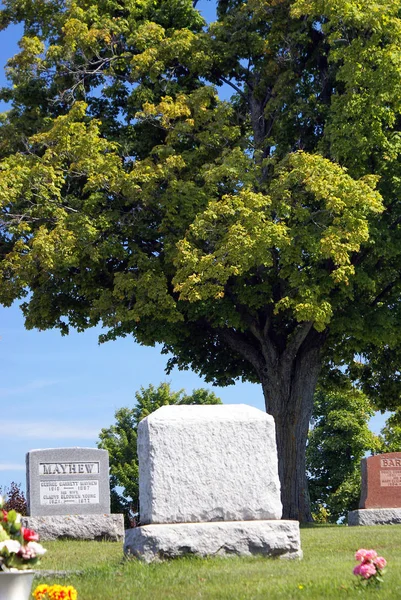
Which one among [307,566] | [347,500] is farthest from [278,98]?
[347,500]

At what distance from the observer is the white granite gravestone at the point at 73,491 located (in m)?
18.0

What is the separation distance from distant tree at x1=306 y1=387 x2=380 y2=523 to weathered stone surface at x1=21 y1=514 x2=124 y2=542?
1921 centimetres

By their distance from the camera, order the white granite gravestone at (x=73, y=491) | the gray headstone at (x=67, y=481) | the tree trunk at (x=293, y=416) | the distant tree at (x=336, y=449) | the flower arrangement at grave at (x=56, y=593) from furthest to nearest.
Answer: the distant tree at (x=336, y=449)
the tree trunk at (x=293, y=416)
the gray headstone at (x=67, y=481)
the white granite gravestone at (x=73, y=491)
the flower arrangement at grave at (x=56, y=593)

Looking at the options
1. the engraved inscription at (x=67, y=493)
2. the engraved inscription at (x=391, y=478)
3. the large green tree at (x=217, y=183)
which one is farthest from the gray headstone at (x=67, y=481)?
the engraved inscription at (x=391, y=478)

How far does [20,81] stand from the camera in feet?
80.2

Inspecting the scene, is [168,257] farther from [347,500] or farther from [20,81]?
[347,500]

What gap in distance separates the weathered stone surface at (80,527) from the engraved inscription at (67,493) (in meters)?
A: 0.43

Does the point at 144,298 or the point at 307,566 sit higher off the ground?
the point at 144,298

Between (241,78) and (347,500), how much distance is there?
61.9ft

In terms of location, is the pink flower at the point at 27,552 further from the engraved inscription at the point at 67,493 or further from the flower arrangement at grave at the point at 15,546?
the engraved inscription at the point at 67,493

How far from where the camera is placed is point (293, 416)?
22516mm

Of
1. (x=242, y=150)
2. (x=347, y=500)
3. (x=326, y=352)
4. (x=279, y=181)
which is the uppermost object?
(x=242, y=150)

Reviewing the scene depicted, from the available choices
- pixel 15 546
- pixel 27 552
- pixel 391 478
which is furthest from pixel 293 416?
pixel 15 546

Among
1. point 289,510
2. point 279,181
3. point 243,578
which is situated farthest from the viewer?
point 289,510
